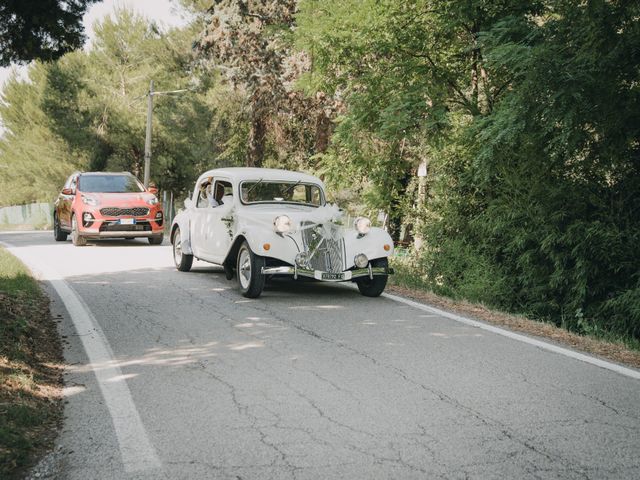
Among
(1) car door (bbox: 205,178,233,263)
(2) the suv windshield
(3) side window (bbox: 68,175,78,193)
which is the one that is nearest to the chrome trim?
(2) the suv windshield

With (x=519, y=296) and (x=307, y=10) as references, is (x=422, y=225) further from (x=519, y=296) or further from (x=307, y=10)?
(x=307, y=10)

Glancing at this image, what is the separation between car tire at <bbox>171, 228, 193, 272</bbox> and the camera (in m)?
11.5

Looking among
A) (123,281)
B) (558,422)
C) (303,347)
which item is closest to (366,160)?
(123,281)

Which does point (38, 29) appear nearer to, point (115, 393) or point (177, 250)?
point (177, 250)

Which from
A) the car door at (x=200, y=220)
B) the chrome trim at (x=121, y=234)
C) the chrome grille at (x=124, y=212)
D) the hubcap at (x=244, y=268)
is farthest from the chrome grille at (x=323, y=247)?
the chrome grille at (x=124, y=212)

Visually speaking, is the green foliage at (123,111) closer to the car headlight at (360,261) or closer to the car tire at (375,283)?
the car tire at (375,283)

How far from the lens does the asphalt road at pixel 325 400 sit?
11.6 feet

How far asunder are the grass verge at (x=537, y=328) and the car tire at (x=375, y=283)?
0.48 meters

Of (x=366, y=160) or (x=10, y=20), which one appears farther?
(x=366, y=160)

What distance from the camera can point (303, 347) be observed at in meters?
6.14

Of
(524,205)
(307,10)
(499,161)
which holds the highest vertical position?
(307,10)

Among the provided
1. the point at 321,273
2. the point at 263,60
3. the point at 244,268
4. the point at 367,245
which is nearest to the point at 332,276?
the point at 321,273

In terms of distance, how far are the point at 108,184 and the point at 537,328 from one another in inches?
506

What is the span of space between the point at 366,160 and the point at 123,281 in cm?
739
